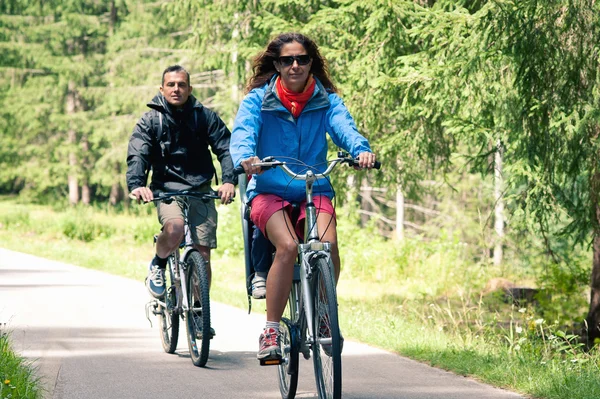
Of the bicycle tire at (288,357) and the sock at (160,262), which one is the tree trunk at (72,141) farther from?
the bicycle tire at (288,357)

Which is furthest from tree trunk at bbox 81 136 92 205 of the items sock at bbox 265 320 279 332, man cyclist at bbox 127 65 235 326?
sock at bbox 265 320 279 332

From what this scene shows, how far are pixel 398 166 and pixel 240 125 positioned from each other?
8.79 meters

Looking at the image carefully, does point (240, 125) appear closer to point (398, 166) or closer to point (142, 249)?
point (398, 166)

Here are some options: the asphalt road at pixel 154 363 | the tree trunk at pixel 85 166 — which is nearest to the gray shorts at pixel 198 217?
the asphalt road at pixel 154 363

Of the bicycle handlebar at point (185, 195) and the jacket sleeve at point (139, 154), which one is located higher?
the jacket sleeve at point (139, 154)

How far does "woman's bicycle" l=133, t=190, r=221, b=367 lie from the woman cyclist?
4.49ft

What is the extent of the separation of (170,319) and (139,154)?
4.31ft

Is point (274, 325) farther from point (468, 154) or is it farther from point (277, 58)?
point (468, 154)

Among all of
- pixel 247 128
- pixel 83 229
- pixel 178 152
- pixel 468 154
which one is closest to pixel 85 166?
pixel 83 229

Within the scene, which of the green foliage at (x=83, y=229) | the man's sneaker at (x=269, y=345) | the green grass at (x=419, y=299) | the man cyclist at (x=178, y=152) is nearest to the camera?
the man's sneaker at (x=269, y=345)

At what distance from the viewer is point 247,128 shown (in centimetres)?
559

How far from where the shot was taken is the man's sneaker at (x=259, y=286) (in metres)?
5.94

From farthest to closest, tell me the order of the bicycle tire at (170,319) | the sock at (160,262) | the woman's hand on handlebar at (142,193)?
1. the sock at (160,262)
2. the bicycle tire at (170,319)
3. the woman's hand on handlebar at (142,193)

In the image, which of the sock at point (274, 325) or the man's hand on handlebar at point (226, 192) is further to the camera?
the man's hand on handlebar at point (226, 192)
